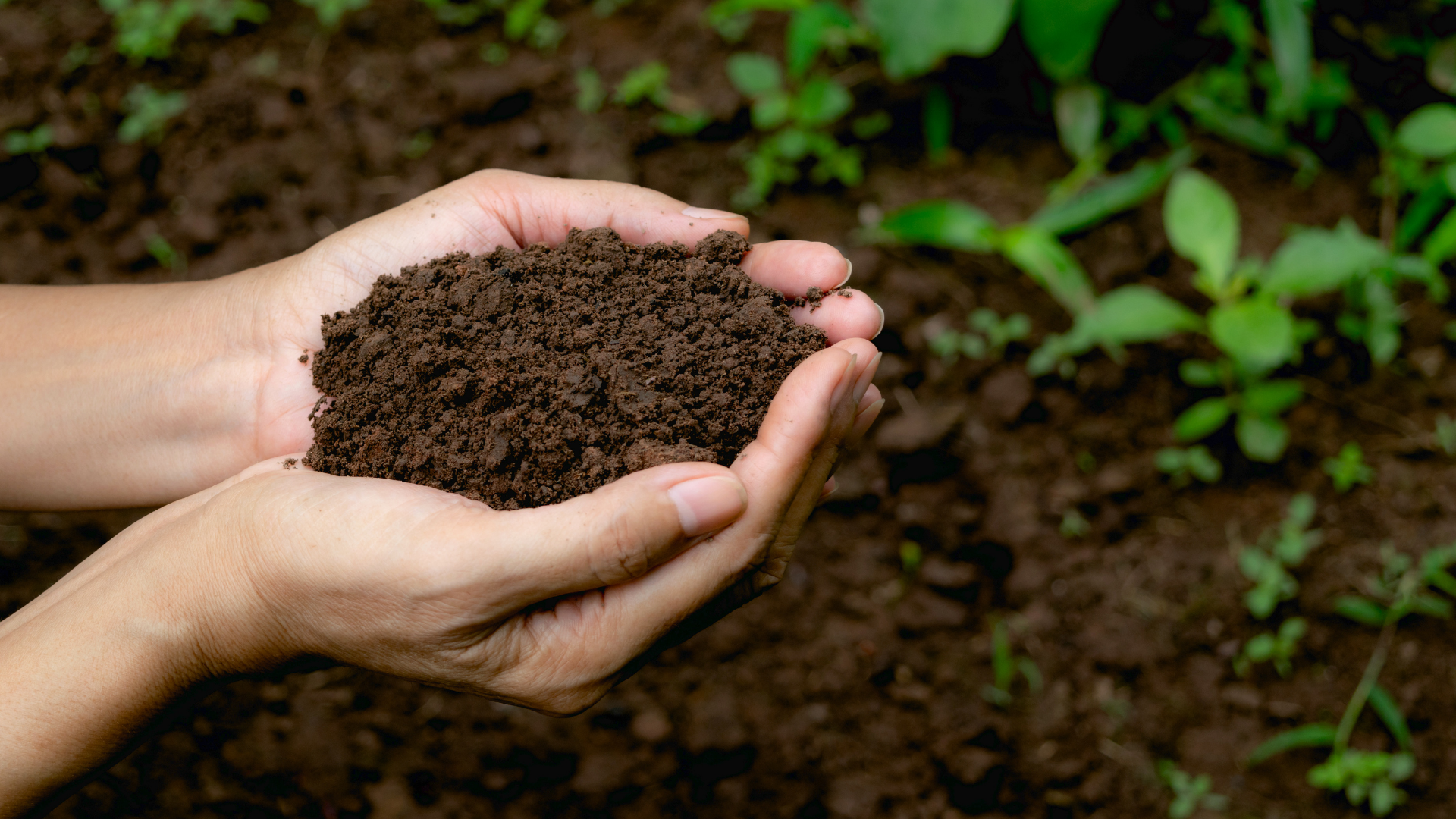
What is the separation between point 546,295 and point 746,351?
401mm

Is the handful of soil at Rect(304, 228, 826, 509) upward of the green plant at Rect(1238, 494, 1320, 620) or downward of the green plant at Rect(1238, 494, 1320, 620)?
upward

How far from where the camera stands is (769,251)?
1.83 m

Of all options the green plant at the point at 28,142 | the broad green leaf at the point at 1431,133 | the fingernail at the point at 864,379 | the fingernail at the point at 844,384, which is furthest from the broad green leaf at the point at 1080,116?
the green plant at the point at 28,142

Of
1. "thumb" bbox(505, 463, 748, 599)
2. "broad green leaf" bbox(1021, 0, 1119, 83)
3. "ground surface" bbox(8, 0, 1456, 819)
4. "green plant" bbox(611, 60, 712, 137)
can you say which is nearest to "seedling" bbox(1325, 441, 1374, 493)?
"ground surface" bbox(8, 0, 1456, 819)

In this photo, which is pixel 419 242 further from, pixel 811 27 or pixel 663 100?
pixel 811 27

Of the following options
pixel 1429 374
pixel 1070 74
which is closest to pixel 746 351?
pixel 1070 74

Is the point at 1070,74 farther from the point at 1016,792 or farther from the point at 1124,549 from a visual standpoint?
the point at 1016,792

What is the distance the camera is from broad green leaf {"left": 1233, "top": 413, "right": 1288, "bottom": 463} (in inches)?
93.7

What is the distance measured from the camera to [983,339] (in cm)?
263

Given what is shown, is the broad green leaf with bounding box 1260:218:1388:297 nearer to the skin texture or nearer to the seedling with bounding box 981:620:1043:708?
the seedling with bounding box 981:620:1043:708

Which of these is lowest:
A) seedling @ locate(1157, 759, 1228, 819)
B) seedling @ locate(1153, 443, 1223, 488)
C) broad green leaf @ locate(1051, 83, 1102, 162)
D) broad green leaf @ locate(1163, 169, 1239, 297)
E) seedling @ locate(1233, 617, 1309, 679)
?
seedling @ locate(1157, 759, 1228, 819)

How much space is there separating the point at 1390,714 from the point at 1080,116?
186 centimetres

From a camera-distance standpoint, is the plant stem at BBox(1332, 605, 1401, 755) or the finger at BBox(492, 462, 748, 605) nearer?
the finger at BBox(492, 462, 748, 605)

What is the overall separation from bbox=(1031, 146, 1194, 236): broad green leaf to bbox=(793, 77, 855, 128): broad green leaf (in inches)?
28.2
